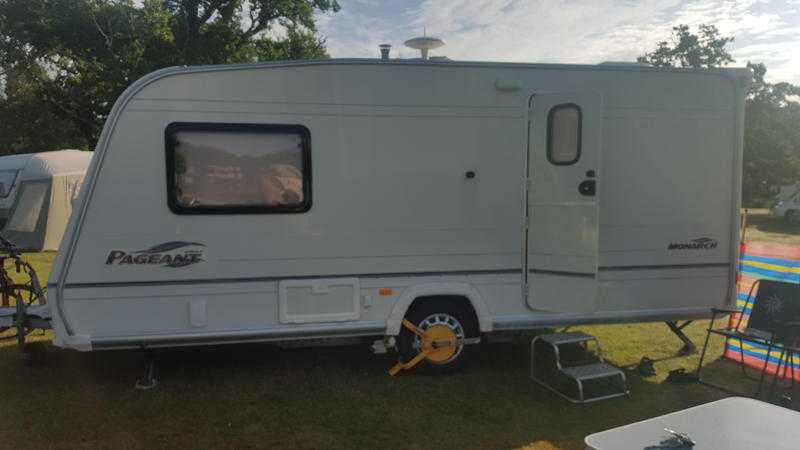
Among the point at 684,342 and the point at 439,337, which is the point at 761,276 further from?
the point at 439,337

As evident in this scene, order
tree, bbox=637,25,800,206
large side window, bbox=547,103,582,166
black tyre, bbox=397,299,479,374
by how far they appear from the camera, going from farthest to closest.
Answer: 1. tree, bbox=637,25,800,206
2. black tyre, bbox=397,299,479,374
3. large side window, bbox=547,103,582,166

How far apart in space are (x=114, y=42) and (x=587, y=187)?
64.3 ft

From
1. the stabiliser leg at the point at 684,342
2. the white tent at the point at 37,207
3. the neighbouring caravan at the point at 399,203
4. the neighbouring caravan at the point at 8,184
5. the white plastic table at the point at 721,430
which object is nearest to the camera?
the white plastic table at the point at 721,430

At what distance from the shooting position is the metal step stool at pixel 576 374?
14.6 ft

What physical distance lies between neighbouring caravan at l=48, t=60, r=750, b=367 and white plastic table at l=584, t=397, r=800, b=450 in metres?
2.60

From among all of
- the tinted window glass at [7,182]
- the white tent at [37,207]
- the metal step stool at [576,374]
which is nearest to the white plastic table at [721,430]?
the metal step stool at [576,374]

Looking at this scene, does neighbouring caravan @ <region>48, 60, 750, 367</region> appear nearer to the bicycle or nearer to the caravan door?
the caravan door

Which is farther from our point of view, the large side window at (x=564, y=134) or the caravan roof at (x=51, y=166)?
the caravan roof at (x=51, y=166)

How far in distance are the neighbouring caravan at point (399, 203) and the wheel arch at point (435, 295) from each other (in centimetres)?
2

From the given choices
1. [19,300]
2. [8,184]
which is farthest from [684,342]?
[8,184]

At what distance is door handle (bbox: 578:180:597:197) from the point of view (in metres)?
4.48

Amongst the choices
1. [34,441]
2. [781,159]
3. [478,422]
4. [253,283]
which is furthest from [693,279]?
[781,159]

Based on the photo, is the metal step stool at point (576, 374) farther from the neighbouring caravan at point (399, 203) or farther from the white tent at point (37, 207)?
the white tent at point (37, 207)

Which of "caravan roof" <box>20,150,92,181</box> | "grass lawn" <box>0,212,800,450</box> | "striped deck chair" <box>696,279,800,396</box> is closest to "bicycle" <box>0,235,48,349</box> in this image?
"grass lawn" <box>0,212,800,450</box>
